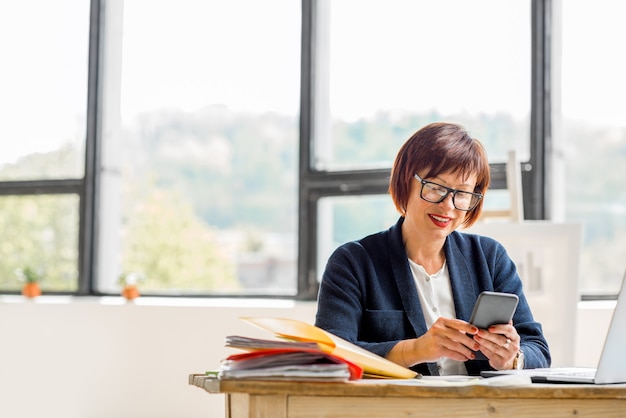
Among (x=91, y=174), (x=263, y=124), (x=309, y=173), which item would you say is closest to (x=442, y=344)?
(x=309, y=173)

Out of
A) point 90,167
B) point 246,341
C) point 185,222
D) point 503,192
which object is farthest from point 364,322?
point 90,167

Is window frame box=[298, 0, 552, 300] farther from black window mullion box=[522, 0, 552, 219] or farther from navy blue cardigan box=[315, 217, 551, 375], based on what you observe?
navy blue cardigan box=[315, 217, 551, 375]

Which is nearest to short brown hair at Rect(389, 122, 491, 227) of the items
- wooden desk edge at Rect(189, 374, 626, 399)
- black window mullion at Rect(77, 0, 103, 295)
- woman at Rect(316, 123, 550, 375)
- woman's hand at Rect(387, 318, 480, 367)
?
woman at Rect(316, 123, 550, 375)

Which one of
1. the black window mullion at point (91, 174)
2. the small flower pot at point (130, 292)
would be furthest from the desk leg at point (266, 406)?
the black window mullion at point (91, 174)

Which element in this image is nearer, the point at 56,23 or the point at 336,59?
the point at 336,59

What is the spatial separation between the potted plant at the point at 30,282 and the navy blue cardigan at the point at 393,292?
2.34 metres

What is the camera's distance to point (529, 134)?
318 centimetres

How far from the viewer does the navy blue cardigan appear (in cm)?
176

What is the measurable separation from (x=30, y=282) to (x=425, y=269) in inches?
96.8

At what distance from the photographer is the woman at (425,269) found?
5.83ft

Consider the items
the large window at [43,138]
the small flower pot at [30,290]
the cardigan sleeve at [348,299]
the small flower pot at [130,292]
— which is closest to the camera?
the cardigan sleeve at [348,299]

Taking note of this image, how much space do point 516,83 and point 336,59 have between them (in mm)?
756

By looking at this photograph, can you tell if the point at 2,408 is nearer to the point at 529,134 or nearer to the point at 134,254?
the point at 134,254

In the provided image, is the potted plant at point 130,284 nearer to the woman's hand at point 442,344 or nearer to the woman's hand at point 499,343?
the woman's hand at point 442,344
